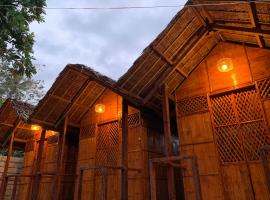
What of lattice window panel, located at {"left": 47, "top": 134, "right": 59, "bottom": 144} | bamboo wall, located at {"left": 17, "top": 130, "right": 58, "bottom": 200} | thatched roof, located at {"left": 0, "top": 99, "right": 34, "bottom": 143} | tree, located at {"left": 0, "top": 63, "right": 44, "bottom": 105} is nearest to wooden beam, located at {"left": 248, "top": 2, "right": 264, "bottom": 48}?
thatched roof, located at {"left": 0, "top": 99, "right": 34, "bottom": 143}

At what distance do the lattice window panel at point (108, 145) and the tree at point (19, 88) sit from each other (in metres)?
10.00

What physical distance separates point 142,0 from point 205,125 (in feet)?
12.0

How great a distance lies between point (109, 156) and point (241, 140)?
444 cm

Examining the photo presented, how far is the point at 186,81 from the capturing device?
7656 millimetres

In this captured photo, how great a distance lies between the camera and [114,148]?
866cm

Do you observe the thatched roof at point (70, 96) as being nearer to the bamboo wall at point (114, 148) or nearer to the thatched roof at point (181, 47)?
the thatched roof at point (181, 47)

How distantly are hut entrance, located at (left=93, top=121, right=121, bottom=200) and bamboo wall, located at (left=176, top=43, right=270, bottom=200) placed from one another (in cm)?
250

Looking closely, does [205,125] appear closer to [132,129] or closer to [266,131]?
[266,131]

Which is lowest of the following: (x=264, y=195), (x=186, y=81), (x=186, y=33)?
(x=264, y=195)

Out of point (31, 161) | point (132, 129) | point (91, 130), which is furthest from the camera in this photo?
point (31, 161)

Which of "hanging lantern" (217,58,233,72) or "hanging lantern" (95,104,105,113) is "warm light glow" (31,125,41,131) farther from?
"hanging lantern" (217,58,233,72)

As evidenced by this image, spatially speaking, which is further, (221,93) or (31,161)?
(31,161)

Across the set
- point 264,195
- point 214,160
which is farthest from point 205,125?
point 264,195

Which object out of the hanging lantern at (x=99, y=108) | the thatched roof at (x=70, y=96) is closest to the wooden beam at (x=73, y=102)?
the thatched roof at (x=70, y=96)
